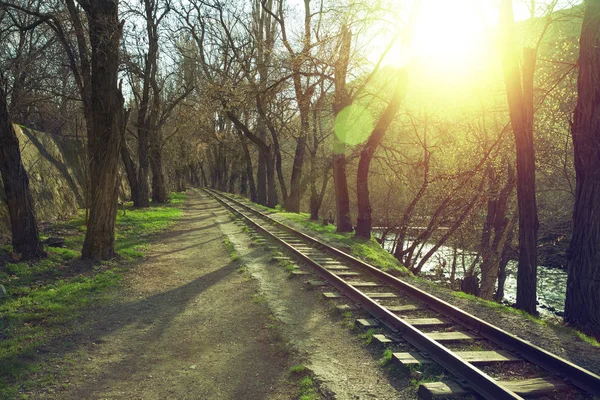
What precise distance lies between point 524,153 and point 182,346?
7.21m

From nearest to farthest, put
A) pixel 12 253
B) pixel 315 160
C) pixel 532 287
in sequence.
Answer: pixel 532 287, pixel 12 253, pixel 315 160

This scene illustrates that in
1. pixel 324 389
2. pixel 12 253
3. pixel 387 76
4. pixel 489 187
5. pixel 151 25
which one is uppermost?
pixel 151 25

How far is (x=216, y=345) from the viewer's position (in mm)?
5691

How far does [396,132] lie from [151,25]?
13353 millimetres

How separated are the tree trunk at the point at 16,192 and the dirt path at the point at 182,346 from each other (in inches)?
85.3

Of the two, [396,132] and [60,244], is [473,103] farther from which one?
[60,244]

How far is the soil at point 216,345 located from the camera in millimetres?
4465

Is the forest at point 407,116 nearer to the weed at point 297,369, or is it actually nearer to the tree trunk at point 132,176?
the tree trunk at point 132,176

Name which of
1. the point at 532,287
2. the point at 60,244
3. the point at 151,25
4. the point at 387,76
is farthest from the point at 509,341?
the point at 151,25

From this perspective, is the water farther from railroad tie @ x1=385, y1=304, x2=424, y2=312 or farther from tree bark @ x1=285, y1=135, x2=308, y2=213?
railroad tie @ x1=385, y1=304, x2=424, y2=312

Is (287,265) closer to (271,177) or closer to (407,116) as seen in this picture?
(407,116)

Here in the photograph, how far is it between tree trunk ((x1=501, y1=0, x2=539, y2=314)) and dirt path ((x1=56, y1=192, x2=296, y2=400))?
17.2ft

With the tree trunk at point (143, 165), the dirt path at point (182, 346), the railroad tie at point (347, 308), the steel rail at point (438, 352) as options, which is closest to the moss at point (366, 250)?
the steel rail at point (438, 352)

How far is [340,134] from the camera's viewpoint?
16734 mm
